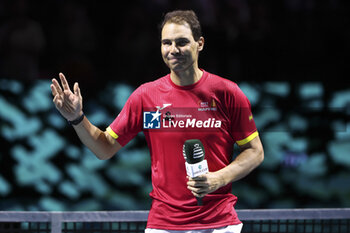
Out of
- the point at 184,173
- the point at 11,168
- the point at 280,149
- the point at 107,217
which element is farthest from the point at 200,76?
the point at 11,168

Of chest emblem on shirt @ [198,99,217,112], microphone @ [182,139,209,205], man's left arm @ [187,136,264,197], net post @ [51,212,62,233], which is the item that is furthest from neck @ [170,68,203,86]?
net post @ [51,212,62,233]

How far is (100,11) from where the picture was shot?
5508mm

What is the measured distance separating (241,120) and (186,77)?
0.37 m

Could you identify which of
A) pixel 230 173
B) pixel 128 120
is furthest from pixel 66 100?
pixel 230 173

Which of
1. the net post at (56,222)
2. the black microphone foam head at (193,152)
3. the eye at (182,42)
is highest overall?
the eye at (182,42)

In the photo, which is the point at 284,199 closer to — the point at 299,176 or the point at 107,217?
the point at 299,176

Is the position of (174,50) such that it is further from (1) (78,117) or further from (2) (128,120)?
(1) (78,117)

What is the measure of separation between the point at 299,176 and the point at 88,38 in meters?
2.35

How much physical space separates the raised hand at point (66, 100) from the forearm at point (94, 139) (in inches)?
3.1

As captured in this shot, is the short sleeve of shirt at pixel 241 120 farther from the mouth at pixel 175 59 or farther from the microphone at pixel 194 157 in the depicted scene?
the microphone at pixel 194 157

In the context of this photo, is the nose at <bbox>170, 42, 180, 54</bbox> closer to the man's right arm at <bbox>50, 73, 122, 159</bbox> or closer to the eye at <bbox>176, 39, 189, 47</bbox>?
the eye at <bbox>176, 39, 189, 47</bbox>

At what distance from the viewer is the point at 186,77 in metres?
2.95

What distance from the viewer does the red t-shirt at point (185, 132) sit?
2842 millimetres

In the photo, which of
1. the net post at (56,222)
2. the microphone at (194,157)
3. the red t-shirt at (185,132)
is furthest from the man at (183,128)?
the net post at (56,222)
